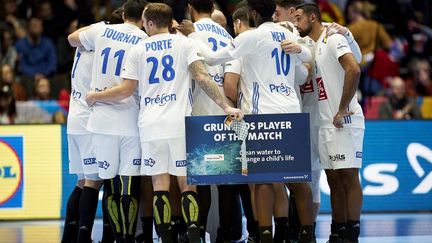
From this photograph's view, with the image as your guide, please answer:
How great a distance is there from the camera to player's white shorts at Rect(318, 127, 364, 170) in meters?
10.2

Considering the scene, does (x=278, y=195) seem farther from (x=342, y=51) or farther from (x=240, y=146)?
(x=342, y=51)

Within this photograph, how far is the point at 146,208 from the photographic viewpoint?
34.4 ft

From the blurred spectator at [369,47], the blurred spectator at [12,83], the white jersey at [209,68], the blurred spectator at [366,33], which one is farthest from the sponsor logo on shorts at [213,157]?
the blurred spectator at [366,33]

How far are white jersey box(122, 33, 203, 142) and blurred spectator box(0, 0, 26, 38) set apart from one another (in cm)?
929

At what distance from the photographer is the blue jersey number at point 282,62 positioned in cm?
968

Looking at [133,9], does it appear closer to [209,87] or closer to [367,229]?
[209,87]

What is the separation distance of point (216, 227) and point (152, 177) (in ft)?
5.61

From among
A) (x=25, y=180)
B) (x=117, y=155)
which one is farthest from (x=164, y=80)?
(x=25, y=180)

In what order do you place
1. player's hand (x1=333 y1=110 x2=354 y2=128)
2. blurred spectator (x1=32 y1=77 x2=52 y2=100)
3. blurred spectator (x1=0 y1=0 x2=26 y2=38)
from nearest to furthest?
1. player's hand (x1=333 y1=110 x2=354 y2=128)
2. blurred spectator (x1=32 y1=77 x2=52 y2=100)
3. blurred spectator (x1=0 y1=0 x2=26 y2=38)

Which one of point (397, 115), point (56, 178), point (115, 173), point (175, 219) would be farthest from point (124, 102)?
point (397, 115)

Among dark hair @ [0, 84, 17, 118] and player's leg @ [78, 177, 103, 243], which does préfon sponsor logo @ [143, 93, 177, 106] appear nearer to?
player's leg @ [78, 177, 103, 243]

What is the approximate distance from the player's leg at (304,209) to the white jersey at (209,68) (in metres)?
1.12

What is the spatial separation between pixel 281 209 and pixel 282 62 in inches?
57.7

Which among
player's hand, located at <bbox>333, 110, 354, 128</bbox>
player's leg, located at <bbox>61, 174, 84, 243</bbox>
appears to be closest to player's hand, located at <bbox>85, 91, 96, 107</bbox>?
player's leg, located at <bbox>61, 174, 84, 243</bbox>
